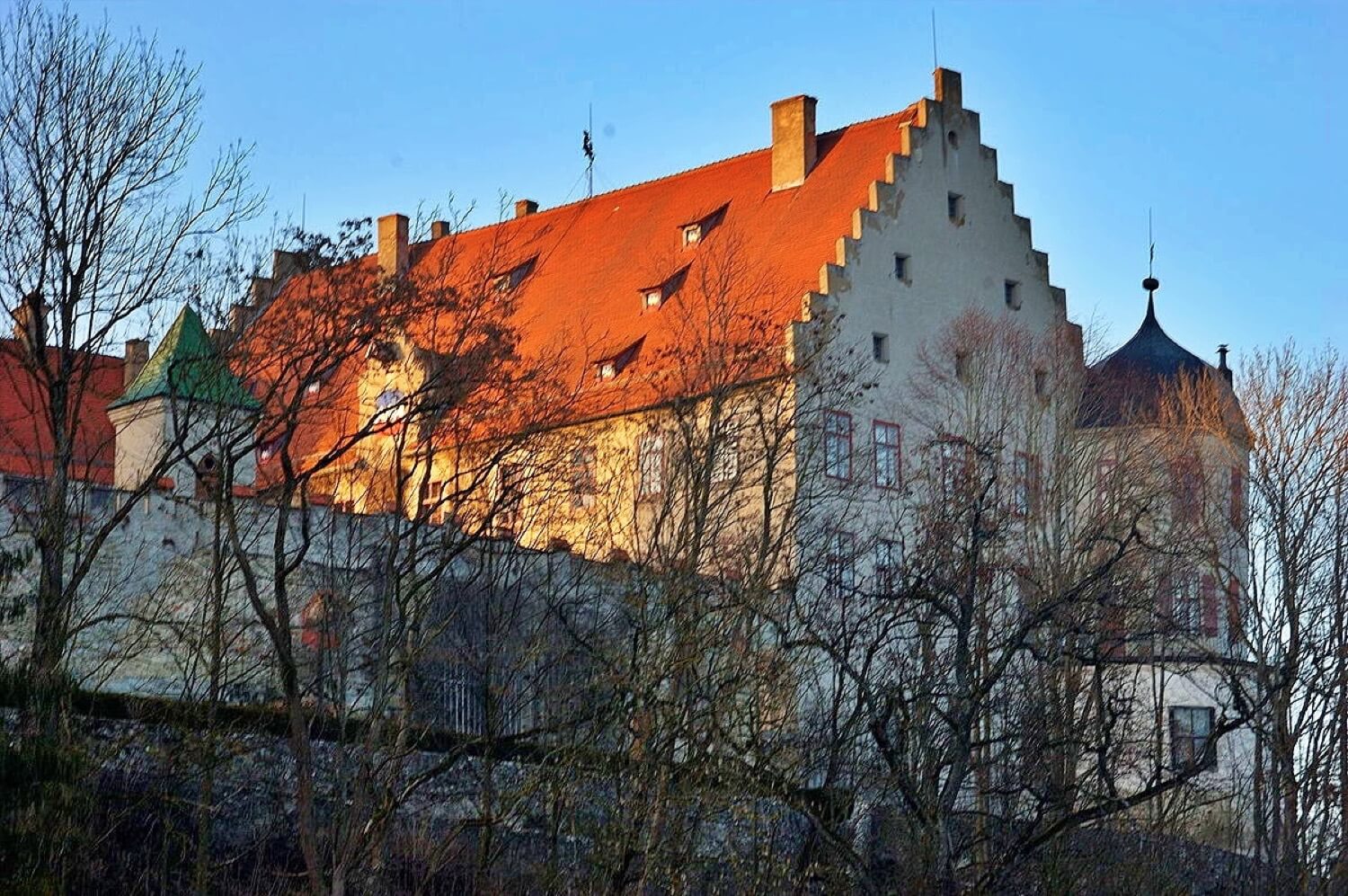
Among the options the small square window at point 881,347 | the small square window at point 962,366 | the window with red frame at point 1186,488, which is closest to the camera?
the window with red frame at point 1186,488

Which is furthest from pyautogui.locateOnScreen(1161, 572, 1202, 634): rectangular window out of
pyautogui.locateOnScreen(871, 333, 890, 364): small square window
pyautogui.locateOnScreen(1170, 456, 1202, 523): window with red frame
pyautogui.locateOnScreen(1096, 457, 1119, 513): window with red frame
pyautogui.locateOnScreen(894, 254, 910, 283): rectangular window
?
pyautogui.locateOnScreen(894, 254, 910, 283): rectangular window

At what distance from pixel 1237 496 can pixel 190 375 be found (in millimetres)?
25016

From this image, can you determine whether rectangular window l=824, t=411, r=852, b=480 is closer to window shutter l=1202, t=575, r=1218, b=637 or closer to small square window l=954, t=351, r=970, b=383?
small square window l=954, t=351, r=970, b=383

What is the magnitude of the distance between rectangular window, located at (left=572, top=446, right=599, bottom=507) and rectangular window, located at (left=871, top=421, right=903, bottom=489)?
23.2 feet

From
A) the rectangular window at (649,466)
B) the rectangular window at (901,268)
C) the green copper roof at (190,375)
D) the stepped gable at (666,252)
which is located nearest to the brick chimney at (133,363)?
the green copper roof at (190,375)

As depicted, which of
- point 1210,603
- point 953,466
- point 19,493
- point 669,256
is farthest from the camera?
point 669,256

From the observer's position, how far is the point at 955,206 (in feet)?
160

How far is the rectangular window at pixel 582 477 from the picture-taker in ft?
113

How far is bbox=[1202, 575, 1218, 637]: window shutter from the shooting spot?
44.3 metres

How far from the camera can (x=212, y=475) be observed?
83.3 feet

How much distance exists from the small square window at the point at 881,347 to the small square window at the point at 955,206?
12.1ft

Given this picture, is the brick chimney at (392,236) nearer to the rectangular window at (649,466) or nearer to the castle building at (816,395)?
the castle building at (816,395)

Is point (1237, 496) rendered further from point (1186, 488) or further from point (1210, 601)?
point (1210, 601)

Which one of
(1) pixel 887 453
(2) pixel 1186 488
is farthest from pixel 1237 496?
(1) pixel 887 453
